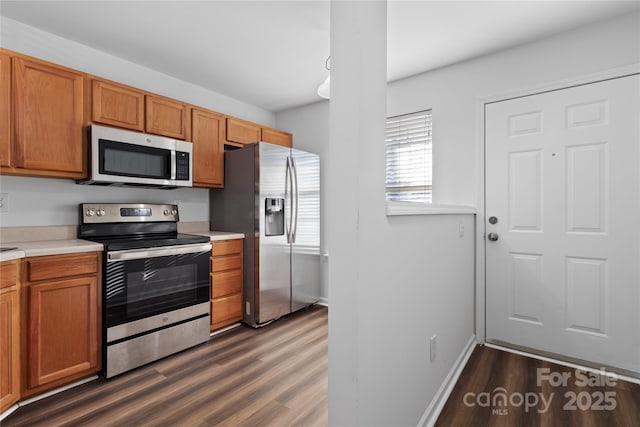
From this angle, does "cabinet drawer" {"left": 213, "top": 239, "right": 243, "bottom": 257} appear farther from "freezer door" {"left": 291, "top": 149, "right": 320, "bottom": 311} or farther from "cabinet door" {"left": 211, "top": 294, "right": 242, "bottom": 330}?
"freezer door" {"left": 291, "top": 149, "right": 320, "bottom": 311}

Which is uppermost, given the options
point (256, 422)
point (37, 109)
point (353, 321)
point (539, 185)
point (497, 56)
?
point (497, 56)

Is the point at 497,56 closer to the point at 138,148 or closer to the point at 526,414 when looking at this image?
the point at 526,414


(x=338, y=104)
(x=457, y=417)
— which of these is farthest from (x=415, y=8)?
(x=457, y=417)

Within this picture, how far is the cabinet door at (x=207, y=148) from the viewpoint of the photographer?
9.63ft

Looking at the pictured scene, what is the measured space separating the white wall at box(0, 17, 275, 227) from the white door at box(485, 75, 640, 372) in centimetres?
288

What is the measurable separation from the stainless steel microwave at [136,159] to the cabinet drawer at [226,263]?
2.40 ft

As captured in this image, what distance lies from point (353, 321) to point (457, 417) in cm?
114

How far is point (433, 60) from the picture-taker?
8.75ft

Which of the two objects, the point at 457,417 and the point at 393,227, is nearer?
the point at 393,227

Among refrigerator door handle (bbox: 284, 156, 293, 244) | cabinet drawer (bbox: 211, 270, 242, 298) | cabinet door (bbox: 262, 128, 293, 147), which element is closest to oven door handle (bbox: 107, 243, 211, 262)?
cabinet drawer (bbox: 211, 270, 242, 298)

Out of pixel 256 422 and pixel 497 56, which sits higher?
pixel 497 56

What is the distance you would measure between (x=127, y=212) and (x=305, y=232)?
1.65 metres

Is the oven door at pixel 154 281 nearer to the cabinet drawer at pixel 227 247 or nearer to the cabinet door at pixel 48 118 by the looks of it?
the cabinet drawer at pixel 227 247

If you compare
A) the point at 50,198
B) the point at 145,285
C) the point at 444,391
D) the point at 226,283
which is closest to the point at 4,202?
the point at 50,198
